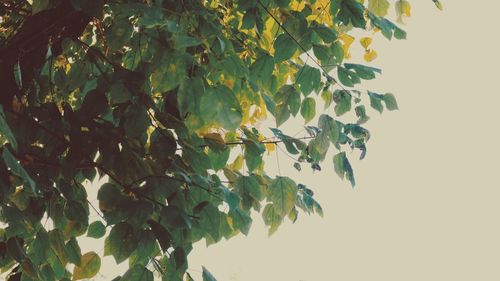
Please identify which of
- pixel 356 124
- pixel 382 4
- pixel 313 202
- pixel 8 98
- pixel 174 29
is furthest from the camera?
pixel 313 202

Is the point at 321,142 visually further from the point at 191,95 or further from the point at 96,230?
the point at 96,230

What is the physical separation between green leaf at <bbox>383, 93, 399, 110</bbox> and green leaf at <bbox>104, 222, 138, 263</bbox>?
74 centimetres

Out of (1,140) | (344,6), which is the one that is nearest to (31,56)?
(1,140)

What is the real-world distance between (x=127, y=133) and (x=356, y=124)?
619mm

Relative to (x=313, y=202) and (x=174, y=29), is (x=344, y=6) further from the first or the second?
(x=313, y=202)

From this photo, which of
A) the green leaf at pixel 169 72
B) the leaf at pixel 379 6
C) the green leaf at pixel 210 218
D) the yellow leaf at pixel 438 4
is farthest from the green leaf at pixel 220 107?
the yellow leaf at pixel 438 4

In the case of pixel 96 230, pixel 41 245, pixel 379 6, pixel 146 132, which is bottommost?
pixel 41 245

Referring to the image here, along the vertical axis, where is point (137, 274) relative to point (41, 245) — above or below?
above

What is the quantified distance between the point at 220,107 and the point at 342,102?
48cm

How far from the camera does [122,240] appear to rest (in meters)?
0.97

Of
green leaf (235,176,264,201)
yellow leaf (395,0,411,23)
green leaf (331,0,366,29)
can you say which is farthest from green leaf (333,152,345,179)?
yellow leaf (395,0,411,23)

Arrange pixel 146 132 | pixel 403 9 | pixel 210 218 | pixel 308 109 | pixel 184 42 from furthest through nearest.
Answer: pixel 403 9 < pixel 308 109 < pixel 146 132 < pixel 210 218 < pixel 184 42

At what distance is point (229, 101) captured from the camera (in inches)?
34.9

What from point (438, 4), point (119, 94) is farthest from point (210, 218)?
point (438, 4)
